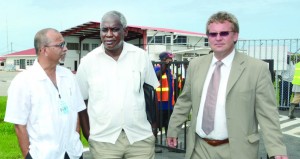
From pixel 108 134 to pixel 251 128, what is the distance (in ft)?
3.73

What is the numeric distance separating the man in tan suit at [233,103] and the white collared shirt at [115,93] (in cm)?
49

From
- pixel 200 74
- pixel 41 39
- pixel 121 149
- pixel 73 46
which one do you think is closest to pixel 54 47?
pixel 41 39

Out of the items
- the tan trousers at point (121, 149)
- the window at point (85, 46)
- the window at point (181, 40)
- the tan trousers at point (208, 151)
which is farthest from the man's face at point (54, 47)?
the window at point (181, 40)

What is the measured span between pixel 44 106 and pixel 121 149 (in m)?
0.77

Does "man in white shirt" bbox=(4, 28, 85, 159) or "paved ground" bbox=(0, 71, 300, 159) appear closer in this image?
"man in white shirt" bbox=(4, 28, 85, 159)

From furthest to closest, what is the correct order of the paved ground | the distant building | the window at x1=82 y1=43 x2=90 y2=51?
the window at x1=82 y1=43 x2=90 y2=51 < the distant building < the paved ground

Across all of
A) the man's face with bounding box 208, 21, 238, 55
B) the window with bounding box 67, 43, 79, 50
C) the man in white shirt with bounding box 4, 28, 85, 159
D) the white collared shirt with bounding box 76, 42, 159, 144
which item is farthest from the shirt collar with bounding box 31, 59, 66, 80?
the window with bounding box 67, 43, 79, 50

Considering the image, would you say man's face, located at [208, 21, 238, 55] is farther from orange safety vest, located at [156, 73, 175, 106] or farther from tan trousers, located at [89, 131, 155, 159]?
orange safety vest, located at [156, 73, 175, 106]

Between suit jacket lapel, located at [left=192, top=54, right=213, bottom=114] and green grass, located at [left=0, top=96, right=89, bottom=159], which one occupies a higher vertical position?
suit jacket lapel, located at [left=192, top=54, right=213, bottom=114]

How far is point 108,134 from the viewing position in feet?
10.7

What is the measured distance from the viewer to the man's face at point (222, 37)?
2918 millimetres

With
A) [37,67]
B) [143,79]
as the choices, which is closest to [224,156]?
[143,79]

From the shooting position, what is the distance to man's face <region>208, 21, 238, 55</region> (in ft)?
9.57

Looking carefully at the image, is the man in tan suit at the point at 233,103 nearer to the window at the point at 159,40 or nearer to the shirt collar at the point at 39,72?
the shirt collar at the point at 39,72
